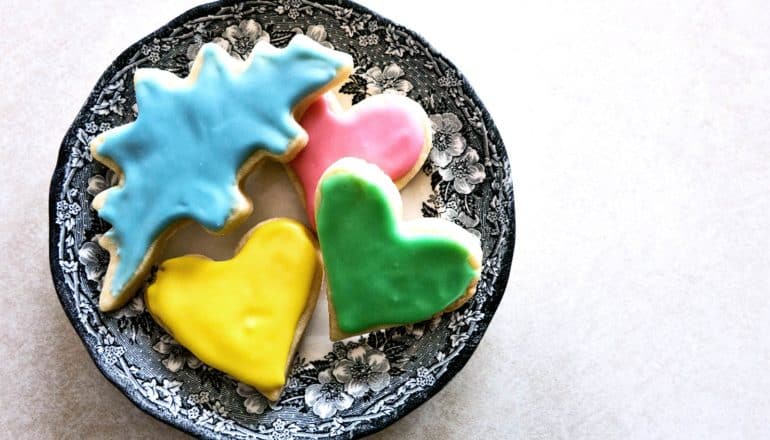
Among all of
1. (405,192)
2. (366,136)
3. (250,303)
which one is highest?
(366,136)

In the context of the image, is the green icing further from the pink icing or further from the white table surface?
the white table surface

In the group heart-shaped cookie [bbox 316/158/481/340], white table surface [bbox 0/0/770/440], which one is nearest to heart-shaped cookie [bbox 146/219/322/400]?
heart-shaped cookie [bbox 316/158/481/340]

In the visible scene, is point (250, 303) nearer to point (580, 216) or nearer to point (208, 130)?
point (208, 130)

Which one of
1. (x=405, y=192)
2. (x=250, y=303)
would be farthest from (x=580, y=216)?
(x=250, y=303)

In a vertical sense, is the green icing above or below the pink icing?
below

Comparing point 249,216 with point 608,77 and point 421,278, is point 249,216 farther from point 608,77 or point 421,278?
point 608,77

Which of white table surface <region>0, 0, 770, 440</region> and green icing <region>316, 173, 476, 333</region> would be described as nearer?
green icing <region>316, 173, 476, 333</region>
